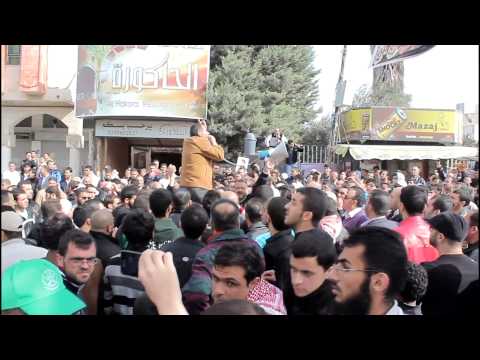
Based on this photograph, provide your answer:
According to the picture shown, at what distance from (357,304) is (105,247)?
1572 mm

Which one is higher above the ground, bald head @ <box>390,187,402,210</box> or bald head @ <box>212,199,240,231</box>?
bald head @ <box>390,187,402,210</box>

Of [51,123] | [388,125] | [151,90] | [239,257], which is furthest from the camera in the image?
[51,123]

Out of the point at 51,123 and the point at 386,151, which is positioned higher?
the point at 51,123

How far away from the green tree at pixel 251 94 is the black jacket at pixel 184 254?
12.2 ft

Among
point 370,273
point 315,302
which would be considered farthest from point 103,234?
point 370,273

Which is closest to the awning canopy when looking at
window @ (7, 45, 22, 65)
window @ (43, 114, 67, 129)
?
window @ (7, 45, 22, 65)

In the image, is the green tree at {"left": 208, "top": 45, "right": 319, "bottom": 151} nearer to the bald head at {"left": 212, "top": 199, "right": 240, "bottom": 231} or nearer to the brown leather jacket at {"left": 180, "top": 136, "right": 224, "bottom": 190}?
the brown leather jacket at {"left": 180, "top": 136, "right": 224, "bottom": 190}

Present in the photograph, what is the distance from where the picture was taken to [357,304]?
1599mm

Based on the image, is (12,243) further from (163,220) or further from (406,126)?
(406,126)

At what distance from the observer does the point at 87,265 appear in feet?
7.30

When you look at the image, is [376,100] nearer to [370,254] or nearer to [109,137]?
[109,137]

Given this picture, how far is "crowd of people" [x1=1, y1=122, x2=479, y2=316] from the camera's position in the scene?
1544mm

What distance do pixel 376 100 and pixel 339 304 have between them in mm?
8977
